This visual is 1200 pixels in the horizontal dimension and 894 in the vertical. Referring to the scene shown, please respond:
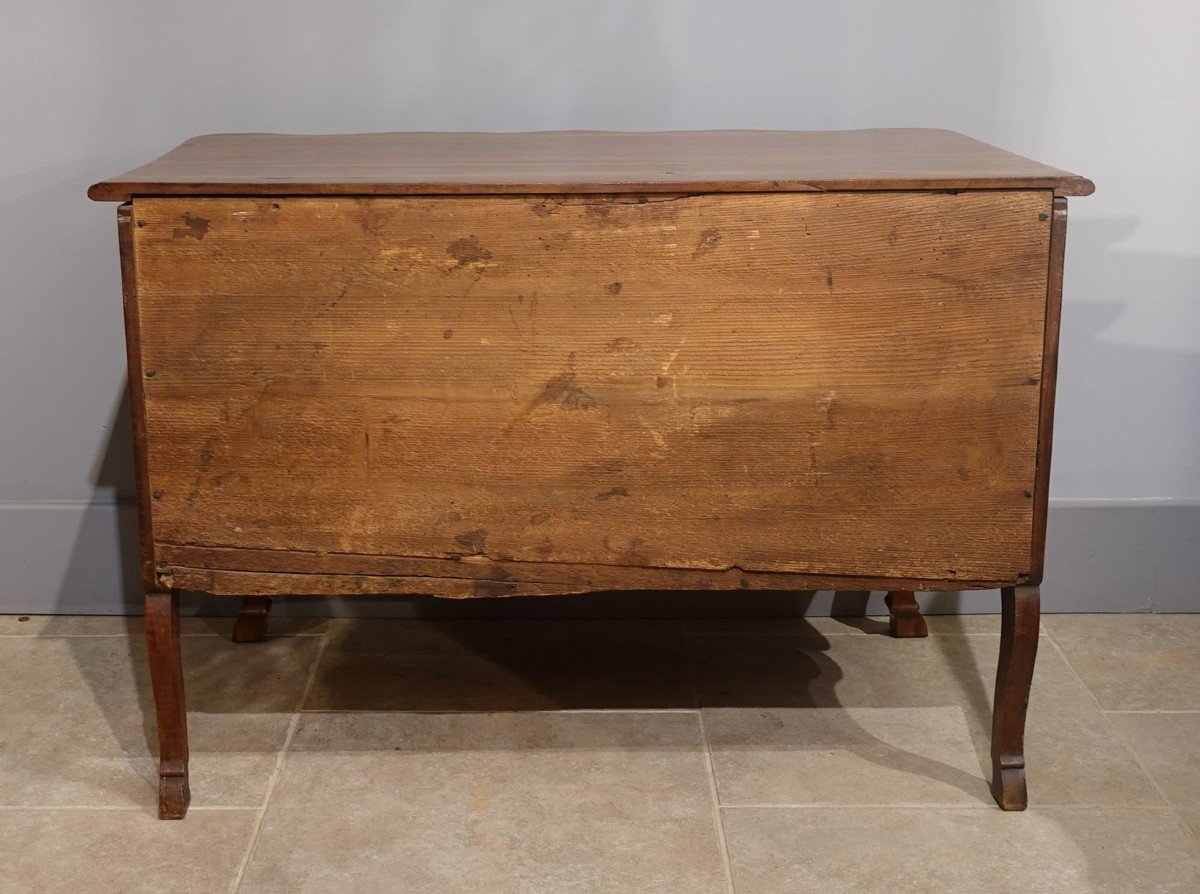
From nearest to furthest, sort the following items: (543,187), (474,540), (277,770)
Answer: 1. (543,187)
2. (474,540)
3. (277,770)

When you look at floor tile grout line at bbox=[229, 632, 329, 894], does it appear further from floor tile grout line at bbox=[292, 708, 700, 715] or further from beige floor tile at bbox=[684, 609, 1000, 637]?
beige floor tile at bbox=[684, 609, 1000, 637]

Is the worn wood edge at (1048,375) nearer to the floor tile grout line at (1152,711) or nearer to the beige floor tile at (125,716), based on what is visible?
the floor tile grout line at (1152,711)

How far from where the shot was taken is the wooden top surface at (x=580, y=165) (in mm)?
1519

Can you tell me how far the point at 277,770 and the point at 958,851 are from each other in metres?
0.87

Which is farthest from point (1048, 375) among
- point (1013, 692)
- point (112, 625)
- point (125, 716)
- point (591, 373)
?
point (112, 625)

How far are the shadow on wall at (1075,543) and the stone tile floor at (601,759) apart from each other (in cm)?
Answer: 3

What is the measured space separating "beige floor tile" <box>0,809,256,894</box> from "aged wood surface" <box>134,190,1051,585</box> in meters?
0.36

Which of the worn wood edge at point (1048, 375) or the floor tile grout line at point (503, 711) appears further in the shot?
the floor tile grout line at point (503, 711)

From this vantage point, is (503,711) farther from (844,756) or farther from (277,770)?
(844,756)

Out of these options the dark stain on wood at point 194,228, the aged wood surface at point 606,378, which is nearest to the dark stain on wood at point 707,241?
the aged wood surface at point 606,378

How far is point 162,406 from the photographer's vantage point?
1.59m

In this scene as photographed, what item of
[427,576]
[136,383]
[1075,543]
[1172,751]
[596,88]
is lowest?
[1172,751]

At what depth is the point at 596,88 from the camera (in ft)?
6.82

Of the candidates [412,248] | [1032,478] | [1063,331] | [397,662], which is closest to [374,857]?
[397,662]
